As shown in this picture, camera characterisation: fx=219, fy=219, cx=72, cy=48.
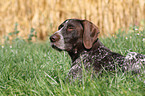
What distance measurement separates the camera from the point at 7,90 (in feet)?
10.6

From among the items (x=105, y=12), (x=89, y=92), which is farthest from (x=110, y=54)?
(x=105, y=12)

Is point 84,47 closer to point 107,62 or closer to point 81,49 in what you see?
point 81,49

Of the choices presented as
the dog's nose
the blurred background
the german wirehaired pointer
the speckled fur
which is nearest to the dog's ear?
the german wirehaired pointer

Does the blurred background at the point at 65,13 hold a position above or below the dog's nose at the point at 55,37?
above

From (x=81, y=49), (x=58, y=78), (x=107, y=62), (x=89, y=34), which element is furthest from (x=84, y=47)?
(x=58, y=78)

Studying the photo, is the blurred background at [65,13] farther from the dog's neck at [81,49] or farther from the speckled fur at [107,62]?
the speckled fur at [107,62]

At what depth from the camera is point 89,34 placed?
3.38 m

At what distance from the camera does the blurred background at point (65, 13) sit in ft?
23.3

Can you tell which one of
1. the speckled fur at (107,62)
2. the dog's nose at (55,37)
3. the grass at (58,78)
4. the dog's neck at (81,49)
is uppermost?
the dog's nose at (55,37)

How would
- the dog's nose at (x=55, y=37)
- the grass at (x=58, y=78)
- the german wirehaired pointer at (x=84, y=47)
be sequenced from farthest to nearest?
the dog's nose at (x=55, y=37), the german wirehaired pointer at (x=84, y=47), the grass at (x=58, y=78)

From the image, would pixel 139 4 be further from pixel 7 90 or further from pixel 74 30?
pixel 7 90

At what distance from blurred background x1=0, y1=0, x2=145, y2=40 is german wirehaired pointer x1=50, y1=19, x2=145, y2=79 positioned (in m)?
3.09

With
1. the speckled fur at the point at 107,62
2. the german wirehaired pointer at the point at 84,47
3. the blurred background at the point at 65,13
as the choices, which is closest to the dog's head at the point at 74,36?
the german wirehaired pointer at the point at 84,47

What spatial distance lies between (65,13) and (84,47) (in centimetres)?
428
